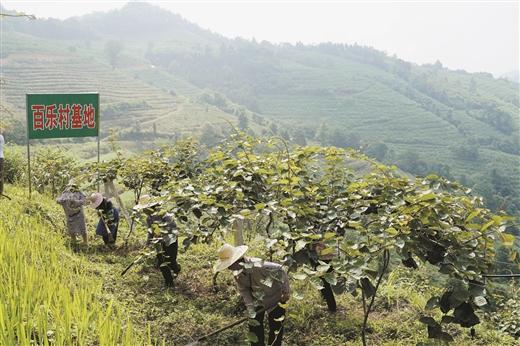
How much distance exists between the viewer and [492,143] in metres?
104

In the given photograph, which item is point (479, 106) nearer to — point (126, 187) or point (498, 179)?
point (498, 179)

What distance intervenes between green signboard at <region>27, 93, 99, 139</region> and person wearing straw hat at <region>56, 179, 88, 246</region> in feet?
7.07

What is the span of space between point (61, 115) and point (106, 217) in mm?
2798

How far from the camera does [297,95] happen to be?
460 ft

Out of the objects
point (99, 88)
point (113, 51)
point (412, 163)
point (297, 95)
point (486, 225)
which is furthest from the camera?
point (113, 51)

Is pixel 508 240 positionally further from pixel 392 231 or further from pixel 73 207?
pixel 73 207

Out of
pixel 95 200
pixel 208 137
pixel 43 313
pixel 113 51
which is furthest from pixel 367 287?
pixel 113 51

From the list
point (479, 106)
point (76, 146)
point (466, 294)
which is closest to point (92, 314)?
point (466, 294)

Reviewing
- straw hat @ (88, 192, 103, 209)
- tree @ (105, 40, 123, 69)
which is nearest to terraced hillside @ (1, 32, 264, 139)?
tree @ (105, 40, 123, 69)

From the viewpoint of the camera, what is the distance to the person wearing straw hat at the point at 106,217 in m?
7.27

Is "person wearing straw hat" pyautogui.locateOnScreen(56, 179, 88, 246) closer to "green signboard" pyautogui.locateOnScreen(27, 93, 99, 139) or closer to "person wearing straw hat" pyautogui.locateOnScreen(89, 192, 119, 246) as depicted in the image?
"person wearing straw hat" pyautogui.locateOnScreen(89, 192, 119, 246)

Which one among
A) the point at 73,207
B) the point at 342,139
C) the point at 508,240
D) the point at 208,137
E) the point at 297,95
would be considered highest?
the point at 508,240

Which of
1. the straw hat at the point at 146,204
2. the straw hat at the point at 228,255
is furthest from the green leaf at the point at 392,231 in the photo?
the straw hat at the point at 146,204

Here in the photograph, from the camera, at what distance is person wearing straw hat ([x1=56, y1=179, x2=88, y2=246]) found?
23.7ft
